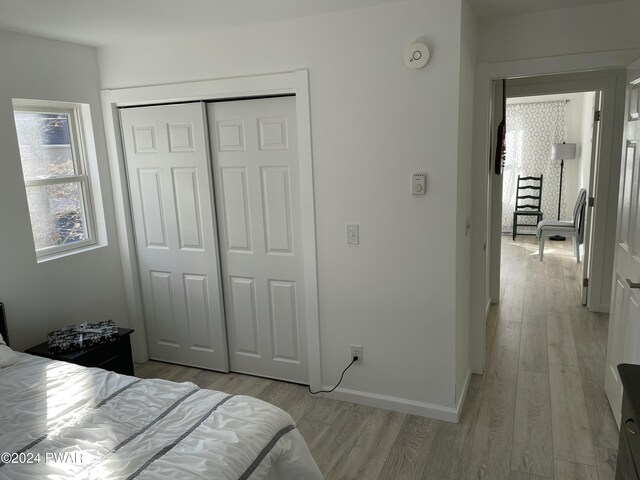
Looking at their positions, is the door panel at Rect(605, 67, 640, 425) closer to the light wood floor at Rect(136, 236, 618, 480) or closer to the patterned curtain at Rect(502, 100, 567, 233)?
the light wood floor at Rect(136, 236, 618, 480)

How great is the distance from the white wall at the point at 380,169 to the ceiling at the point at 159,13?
0.14 m

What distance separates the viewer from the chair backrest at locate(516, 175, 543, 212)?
7.86 m

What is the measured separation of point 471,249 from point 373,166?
97 cm

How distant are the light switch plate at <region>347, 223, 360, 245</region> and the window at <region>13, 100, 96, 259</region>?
1900mm

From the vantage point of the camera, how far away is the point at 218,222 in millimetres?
3352

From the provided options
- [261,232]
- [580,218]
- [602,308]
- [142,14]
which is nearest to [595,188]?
[602,308]

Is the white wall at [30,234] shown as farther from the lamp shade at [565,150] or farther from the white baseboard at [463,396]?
the lamp shade at [565,150]

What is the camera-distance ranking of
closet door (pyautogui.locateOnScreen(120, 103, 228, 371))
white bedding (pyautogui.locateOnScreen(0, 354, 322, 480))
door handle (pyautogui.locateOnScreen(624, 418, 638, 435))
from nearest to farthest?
door handle (pyautogui.locateOnScreen(624, 418, 638, 435)), white bedding (pyautogui.locateOnScreen(0, 354, 322, 480)), closet door (pyautogui.locateOnScreen(120, 103, 228, 371))

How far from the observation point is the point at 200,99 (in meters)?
3.15

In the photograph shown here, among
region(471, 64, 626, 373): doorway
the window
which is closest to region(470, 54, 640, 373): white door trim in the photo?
region(471, 64, 626, 373): doorway

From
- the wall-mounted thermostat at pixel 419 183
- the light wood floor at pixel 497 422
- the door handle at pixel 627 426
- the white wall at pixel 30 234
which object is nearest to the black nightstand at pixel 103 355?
the white wall at pixel 30 234

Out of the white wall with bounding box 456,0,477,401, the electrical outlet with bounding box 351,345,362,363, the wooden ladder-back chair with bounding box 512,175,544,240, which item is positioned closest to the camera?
the white wall with bounding box 456,0,477,401

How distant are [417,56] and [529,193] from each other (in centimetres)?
630

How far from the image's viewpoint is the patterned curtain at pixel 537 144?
7.70m
